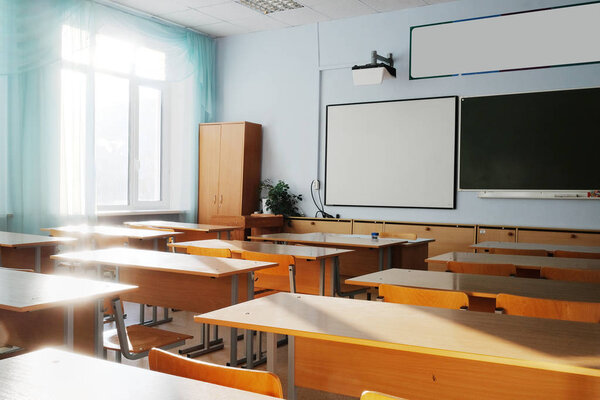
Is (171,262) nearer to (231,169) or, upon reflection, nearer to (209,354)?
(209,354)

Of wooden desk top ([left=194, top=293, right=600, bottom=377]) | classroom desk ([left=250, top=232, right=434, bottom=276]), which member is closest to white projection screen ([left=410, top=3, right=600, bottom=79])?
classroom desk ([left=250, top=232, right=434, bottom=276])

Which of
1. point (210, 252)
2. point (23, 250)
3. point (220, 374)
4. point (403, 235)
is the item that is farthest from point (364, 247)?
point (220, 374)

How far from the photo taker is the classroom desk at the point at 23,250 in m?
3.85

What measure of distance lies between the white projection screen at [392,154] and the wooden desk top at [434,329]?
4501mm

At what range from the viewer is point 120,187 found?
696 centimetres

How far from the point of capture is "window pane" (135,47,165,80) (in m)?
7.10

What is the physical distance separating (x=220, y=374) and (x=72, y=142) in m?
5.44

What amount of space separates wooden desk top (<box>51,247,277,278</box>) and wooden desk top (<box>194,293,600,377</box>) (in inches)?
33.8

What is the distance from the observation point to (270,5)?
6.55m

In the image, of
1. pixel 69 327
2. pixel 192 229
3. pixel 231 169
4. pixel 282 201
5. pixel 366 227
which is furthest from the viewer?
pixel 231 169

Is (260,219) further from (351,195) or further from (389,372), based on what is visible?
(389,372)

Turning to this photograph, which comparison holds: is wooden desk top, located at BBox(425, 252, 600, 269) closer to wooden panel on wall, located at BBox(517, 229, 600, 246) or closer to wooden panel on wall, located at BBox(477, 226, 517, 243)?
wooden panel on wall, located at BBox(517, 229, 600, 246)

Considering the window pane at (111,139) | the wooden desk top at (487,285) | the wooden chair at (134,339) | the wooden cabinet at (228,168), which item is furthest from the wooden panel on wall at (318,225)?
the wooden chair at (134,339)

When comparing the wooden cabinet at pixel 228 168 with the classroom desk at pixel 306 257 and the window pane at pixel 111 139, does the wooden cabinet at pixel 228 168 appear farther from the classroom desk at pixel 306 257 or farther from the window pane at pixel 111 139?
the classroom desk at pixel 306 257
